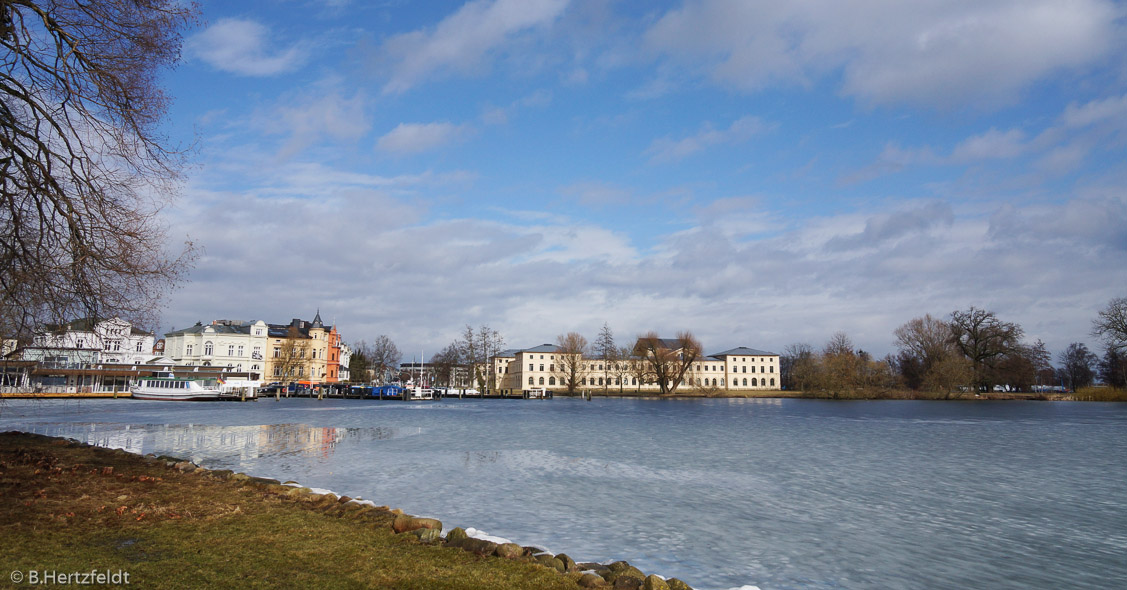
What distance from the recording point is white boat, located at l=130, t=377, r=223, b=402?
6744 cm

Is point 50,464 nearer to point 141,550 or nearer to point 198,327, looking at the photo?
point 141,550

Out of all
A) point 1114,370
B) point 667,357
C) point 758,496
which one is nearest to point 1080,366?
point 1114,370

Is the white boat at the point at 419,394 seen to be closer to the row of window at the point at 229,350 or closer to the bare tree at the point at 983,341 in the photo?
the row of window at the point at 229,350

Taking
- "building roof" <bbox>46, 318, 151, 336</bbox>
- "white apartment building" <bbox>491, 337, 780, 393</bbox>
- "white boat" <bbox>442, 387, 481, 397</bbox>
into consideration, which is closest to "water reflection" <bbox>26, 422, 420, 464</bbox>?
"building roof" <bbox>46, 318, 151, 336</bbox>

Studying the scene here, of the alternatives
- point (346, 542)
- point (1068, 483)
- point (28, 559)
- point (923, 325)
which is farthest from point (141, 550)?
point (923, 325)

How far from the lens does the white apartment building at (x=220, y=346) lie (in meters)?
101

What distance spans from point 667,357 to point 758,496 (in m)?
Answer: 90.9

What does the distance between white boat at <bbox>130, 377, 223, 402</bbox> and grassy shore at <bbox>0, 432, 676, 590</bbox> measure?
208ft

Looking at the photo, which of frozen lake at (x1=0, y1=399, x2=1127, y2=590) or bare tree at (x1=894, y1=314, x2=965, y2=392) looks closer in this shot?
frozen lake at (x1=0, y1=399, x2=1127, y2=590)

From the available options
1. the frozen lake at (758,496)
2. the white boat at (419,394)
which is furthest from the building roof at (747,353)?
the frozen lake at (758,496)

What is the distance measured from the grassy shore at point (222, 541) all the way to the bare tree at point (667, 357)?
93.8m

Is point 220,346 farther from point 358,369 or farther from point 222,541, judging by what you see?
point 222,541

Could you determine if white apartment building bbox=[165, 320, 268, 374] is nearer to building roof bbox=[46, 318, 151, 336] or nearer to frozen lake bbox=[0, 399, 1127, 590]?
frozen lake bbox=[0, 399, 1127, 590]

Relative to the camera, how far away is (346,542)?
787 cm
